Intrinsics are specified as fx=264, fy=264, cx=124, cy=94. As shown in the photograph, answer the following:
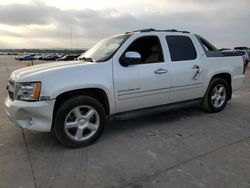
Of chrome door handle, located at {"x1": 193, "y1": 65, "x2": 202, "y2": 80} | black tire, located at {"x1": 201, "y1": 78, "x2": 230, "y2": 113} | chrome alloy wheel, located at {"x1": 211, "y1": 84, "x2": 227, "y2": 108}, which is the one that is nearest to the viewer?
chrome door handle, located at {"x1": 193, "y1": 65, "x2": 202, "y2": 80}

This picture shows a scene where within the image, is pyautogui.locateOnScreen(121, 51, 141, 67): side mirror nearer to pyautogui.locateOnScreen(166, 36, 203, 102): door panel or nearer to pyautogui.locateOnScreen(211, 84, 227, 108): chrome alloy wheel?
pyautogui.locateOnScreen(166, 36, 203, 102): door panel

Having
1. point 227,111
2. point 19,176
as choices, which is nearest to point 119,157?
point 19,176

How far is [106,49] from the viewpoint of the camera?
16.2 feet

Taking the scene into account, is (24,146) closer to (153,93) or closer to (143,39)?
(153,93)

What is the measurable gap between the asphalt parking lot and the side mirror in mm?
1298

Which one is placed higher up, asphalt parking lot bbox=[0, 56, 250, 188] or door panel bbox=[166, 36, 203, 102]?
door panel bbox=[166, 36, 203, 102]

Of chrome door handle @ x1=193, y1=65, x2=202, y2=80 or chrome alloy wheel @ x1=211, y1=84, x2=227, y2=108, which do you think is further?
chrome alloy wheel @ x1=211, y1=84, x2=227, y2=108

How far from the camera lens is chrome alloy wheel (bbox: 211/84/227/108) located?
6.10m

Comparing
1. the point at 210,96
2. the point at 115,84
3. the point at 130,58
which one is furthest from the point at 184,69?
the point at 115,84

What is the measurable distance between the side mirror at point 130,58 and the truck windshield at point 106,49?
240 mm

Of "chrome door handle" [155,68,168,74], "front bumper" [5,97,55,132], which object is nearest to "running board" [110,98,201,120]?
"chrome door handle" [155,68,168,74]

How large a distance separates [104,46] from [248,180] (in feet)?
11.2

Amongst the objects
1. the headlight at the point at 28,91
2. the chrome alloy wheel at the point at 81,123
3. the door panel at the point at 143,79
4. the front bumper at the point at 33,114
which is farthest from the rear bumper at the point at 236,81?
the headlight at the point at 28,91

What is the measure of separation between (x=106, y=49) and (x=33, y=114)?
1848 mm
